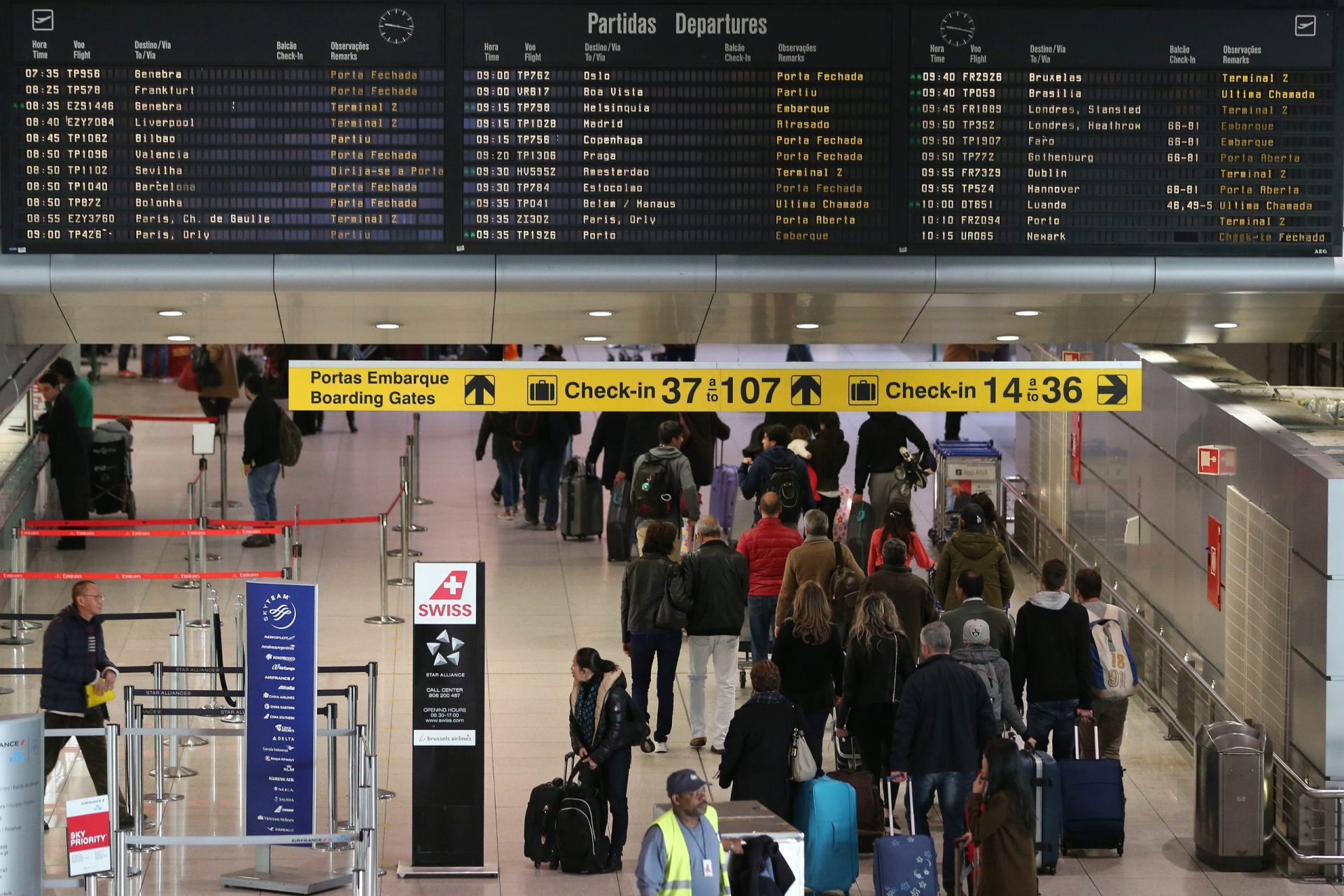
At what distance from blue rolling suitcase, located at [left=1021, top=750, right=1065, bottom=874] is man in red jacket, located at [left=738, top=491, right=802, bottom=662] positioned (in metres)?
2.84

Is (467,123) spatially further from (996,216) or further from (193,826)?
(193,826)

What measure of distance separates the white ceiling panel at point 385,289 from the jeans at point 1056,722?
393 centimetres

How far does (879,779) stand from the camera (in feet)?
38.8

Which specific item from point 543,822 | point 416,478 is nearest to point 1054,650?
point 543,822

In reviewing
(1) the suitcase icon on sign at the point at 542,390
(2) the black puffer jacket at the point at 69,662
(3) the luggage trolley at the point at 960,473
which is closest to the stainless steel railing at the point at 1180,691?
(3) the luggage trolley at the point at 960,473

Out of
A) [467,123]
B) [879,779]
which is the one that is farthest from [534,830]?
[467,123]

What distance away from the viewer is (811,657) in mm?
11781

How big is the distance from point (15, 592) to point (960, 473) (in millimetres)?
8013

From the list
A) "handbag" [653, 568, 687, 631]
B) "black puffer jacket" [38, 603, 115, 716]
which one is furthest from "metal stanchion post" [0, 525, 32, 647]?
"handbag" [653, 568, 687, 631]

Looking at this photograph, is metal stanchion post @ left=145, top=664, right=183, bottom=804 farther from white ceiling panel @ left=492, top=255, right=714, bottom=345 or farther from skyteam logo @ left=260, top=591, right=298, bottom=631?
white ceiling panel @ left=492, top=255, right=714, bottom=345

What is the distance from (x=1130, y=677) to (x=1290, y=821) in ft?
4.33

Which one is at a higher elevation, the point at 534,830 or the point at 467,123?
the point at 467,123

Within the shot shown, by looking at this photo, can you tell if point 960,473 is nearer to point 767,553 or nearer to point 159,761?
point 767,553

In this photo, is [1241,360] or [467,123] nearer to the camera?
[467,123]
